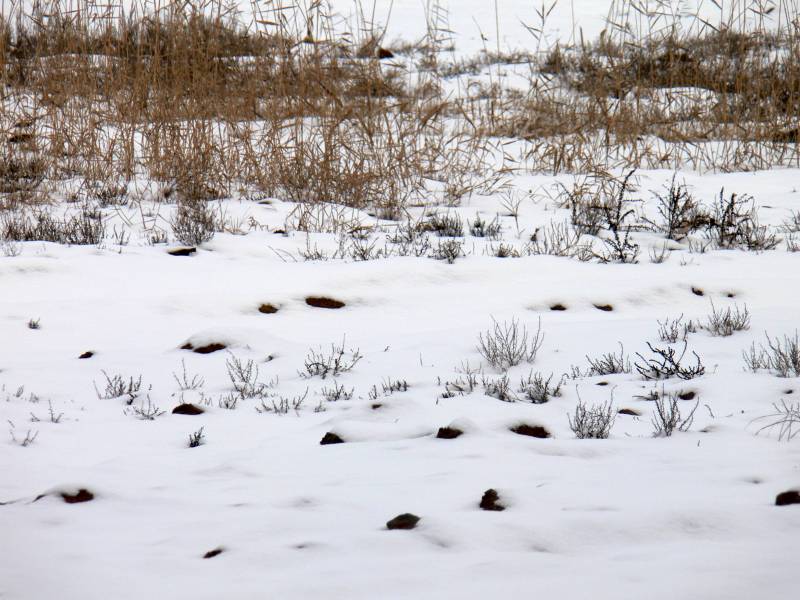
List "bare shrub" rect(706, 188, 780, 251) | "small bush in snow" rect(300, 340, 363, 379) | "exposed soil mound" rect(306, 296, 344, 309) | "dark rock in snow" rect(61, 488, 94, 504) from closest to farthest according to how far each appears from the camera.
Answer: "dark rock in snow" rect(61, 488, 94, 504)
"small bush in snow" rect(300, 340, 363, 379)
"exposed soil mound" rect(306, 296, 344, 309)
"bare shrub" rect(706, 188, 780, 251)

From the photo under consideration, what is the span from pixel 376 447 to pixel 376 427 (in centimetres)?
20

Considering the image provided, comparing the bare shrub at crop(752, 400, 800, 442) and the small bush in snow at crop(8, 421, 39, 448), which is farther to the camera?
the small bush in snow at crop(8, 421, 39, 448)

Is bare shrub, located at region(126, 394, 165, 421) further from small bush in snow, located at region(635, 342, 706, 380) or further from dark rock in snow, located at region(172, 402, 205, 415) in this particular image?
small bush in snow, located at region(635, 342, 706, 380)

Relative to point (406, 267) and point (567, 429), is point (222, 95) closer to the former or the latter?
point (406, 267)

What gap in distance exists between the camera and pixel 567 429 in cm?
259

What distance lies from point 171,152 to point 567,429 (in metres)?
4.76

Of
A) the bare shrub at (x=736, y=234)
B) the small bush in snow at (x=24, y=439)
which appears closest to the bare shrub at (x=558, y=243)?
the bare shrub at (x=736, y=234)

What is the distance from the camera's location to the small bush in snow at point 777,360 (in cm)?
299

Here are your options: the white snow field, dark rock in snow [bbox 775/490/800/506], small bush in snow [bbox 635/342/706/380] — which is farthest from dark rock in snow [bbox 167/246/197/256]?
dark rock in snow [bbox 775/490/800/506]

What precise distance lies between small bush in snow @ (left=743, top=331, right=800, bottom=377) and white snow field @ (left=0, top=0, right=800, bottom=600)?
4 centimetres

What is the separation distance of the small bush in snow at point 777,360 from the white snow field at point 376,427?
1.5 inches

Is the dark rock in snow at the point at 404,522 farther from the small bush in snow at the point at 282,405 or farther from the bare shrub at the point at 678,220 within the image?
the bare shrub at the point at 678,220

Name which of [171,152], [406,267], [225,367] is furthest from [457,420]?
[171,152]

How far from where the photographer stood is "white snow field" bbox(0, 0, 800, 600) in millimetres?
1506
